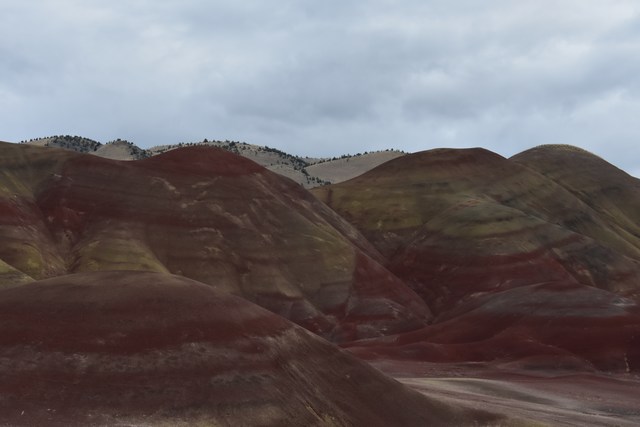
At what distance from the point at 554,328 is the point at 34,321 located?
47.9m

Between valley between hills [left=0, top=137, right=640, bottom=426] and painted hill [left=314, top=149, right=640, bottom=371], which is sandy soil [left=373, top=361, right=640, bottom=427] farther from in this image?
painted hill [left=314, top=149, right=640, bottom=371]

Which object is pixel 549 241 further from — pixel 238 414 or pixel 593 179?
pixel 238 414

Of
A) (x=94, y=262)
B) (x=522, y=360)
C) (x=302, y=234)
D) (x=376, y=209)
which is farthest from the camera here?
(x=376, y=209)

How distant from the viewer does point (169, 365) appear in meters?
24.0

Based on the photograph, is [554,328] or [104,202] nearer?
[554,328]

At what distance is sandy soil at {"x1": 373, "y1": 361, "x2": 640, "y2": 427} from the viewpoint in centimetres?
3397

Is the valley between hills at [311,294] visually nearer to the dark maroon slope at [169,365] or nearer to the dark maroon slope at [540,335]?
the dark maroon slope at [169,365]

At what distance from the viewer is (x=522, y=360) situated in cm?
5803

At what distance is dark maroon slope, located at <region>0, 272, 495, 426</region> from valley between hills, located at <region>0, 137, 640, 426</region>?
0.25 feet

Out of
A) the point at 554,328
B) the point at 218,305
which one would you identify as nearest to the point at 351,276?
the point at 554,328

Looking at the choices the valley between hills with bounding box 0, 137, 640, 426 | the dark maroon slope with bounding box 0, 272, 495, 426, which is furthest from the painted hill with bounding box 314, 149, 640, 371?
the dark maroon slope with bounding box 0, 272, 495, 426

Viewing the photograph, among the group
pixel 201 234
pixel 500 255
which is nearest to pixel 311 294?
pixel 201 234

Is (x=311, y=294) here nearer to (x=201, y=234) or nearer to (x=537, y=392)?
(x=201, y=234)

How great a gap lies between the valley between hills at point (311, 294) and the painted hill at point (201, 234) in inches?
9.1
